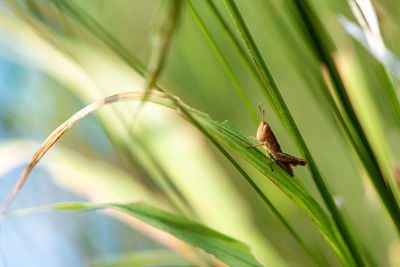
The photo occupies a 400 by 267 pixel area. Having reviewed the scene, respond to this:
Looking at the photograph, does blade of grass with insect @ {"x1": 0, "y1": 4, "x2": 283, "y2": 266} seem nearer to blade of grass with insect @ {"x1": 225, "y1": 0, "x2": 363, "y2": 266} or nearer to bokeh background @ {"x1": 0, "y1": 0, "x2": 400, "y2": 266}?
bokeh background @ {"x1": 0, "y1": 0, "x2": 400, "y2": 266}

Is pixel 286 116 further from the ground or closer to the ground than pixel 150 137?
closer to the ground

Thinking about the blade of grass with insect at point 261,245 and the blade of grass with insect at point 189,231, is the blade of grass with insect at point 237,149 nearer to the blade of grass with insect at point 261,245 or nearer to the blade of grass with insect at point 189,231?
the blade of grass with insect at point 189,231

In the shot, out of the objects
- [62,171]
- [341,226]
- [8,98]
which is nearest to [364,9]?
[341,226]

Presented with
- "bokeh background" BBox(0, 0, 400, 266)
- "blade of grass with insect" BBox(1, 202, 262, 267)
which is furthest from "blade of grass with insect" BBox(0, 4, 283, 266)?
"blade of grass with insect" BBox(1, 202, 262, 267)

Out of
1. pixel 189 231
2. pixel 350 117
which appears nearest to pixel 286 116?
pixel 350 117

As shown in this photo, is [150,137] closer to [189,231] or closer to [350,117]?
[189,231]
